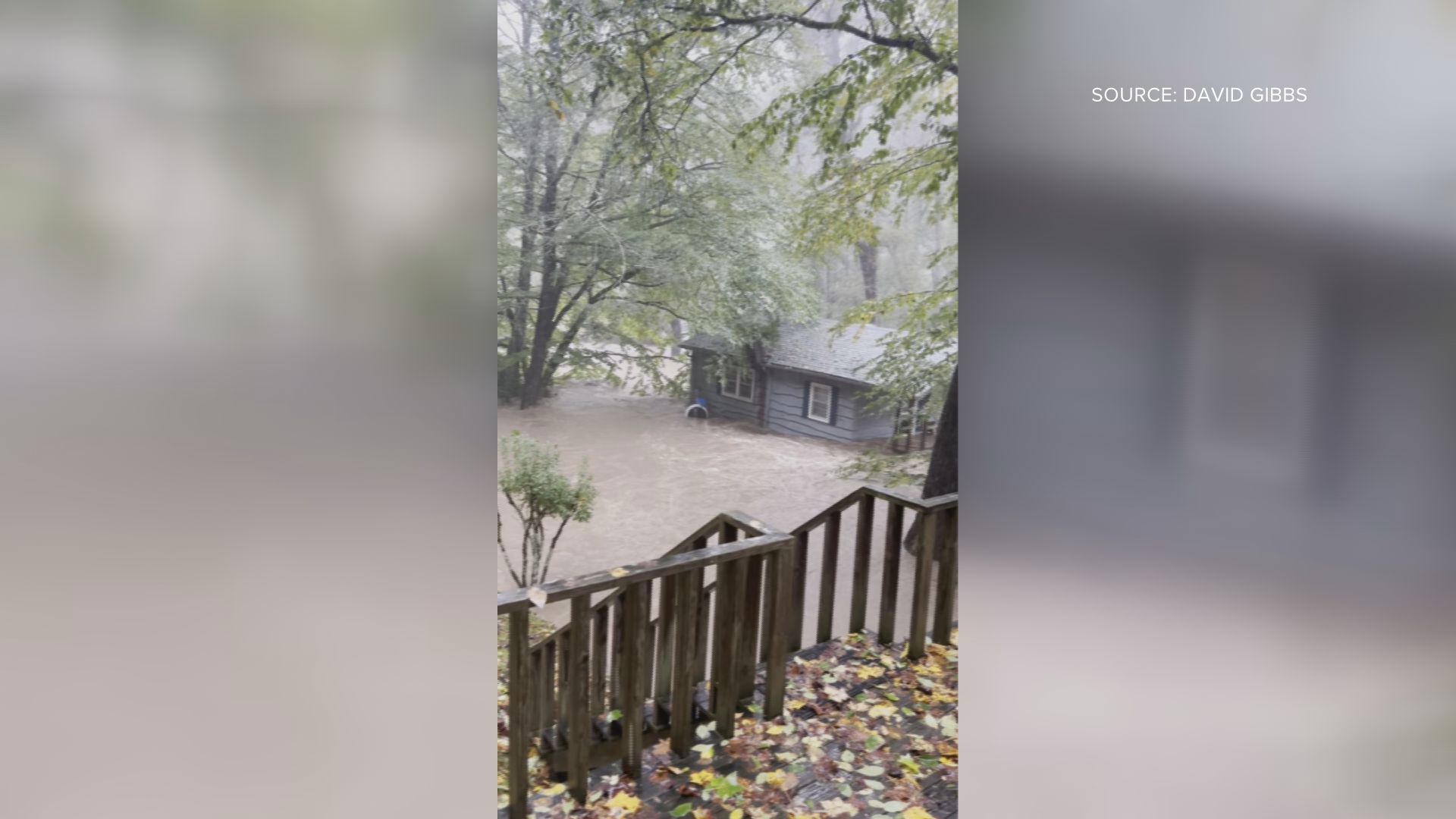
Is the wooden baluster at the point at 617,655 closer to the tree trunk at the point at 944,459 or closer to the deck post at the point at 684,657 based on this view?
the deck post at the point at 684,657

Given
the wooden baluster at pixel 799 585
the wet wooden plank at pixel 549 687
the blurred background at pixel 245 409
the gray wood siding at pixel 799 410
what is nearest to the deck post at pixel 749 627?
the wooden baluster at pixel 799 585

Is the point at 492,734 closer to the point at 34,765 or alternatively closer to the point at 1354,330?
the point at 34,765

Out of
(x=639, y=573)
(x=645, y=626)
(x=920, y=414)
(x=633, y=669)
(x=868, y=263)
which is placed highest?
(x=868, y=263)

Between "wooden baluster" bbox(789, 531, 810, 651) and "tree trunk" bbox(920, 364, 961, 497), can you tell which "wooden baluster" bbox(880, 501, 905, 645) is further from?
"wooden baluster" bbox(789, 531, 810, 651)

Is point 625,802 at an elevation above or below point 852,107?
below

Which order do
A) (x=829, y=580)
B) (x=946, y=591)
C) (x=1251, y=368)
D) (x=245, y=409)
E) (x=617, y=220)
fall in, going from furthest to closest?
1. (x=946, y=591)
2. (x=829, y=580)
3. (x=617, y=220)
4. (x=1251, y=368)
5. (x=245, y=409)

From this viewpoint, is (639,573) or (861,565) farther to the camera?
(861,565)

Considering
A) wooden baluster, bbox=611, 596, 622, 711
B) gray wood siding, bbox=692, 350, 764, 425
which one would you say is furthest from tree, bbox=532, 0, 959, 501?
A: wooden baluster, bbox=611, 596, 622, 711

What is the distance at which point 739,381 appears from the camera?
2.02 metres

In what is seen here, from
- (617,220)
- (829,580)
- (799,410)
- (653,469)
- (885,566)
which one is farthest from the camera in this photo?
(885,566)

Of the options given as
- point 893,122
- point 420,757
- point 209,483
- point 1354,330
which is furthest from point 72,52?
point 1354,330

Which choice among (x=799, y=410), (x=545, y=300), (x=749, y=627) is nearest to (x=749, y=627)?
(x=749, y=627)

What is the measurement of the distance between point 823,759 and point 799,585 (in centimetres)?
47

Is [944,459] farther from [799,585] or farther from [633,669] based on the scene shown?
[633,669]
